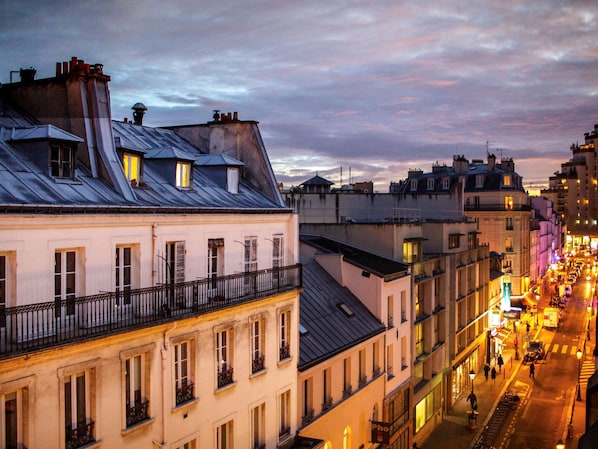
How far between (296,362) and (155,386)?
358 inches

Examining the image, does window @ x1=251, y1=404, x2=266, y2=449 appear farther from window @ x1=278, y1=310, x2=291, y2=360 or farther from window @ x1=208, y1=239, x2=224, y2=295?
window @ x1=208, y1=239, x2=224, y2=295

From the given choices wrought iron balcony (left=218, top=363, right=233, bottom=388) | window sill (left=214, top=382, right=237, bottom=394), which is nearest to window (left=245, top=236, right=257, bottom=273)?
wrought iron balcony (left=218, top=363, right=233, bottom=388)

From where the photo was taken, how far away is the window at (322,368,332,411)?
29.0 m

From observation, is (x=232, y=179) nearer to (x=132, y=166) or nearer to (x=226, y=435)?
(x=132, y=166)

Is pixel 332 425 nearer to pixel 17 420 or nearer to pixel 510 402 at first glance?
pixel 17 420

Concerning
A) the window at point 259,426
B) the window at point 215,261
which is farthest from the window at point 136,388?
the window at point 259,426

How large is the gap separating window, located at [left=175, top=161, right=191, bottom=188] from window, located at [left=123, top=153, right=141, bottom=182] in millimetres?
1707

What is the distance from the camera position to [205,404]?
813 inches

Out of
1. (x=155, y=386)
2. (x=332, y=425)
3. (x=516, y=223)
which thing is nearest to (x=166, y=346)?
(x=155, y=386)

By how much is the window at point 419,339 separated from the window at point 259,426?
66.2ft

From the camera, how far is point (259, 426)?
79.2 ft

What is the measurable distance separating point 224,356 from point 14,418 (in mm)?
8483

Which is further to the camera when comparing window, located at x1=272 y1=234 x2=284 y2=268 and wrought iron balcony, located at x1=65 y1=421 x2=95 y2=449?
window, located at x1=272 y1=234 x2=284 y2=268

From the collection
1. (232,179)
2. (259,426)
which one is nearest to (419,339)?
(259,426)
